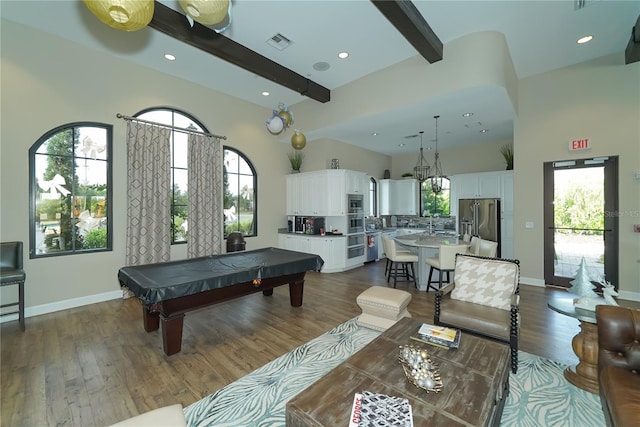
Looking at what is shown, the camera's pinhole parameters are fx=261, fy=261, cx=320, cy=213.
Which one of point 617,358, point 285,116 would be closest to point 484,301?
point 617,358

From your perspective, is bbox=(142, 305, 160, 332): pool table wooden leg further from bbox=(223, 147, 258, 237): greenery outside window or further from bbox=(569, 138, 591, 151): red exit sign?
bbox=(569, 138, 591, 151): red exit sign

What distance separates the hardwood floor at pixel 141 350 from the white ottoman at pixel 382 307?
45cm

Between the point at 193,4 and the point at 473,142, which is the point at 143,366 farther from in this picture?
the point at 473,142

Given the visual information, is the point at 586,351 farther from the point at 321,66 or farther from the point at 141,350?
the point at 321,66

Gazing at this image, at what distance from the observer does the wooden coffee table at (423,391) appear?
4.43ft

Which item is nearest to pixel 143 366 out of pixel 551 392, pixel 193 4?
pixel 193 4

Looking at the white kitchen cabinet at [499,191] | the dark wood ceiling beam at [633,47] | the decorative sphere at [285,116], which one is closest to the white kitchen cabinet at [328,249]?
the decorative sphere at [285,116]

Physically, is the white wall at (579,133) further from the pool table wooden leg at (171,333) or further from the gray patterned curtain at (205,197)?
the gray patterned curtain at (205,197)

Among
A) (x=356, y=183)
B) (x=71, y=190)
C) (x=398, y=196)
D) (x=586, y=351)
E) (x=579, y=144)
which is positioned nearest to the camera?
(x=586, y=351)

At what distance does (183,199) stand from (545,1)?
638 cm

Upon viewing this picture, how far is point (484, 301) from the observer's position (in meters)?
2.88

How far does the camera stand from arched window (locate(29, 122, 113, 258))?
3.86m

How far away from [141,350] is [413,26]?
4.91 meters

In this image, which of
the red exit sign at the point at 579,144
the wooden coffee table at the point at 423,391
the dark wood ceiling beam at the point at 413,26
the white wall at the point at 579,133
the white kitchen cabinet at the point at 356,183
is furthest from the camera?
the white kitchen cabinet at the point at 356,183
